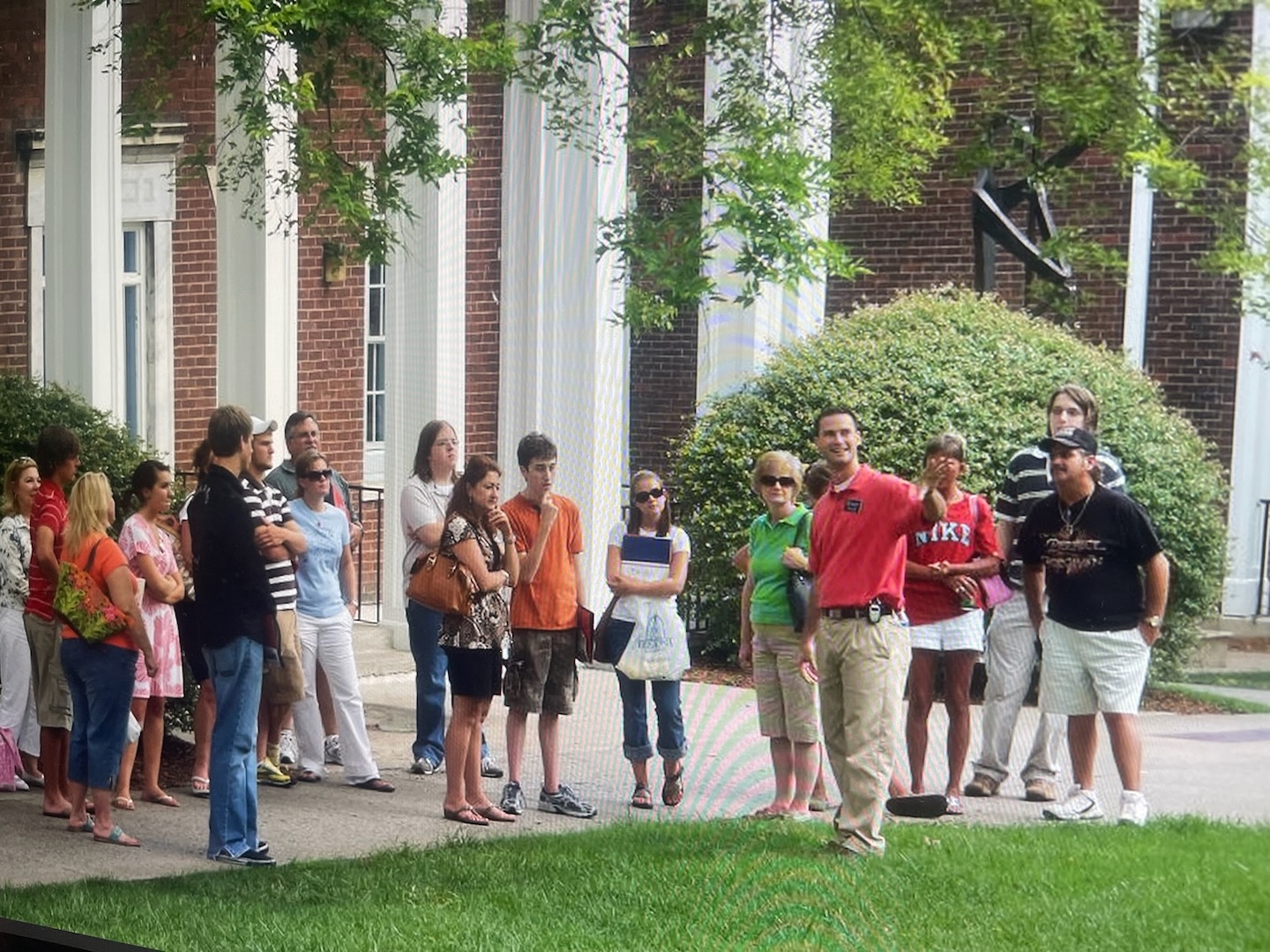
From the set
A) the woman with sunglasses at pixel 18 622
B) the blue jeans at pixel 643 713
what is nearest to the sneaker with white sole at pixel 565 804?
the blue jeans at pixel 643 713

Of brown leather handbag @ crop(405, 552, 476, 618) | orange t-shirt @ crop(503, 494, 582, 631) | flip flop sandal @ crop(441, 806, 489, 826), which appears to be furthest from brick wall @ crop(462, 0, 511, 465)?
flip flop sandal @ crop(441, 806, 489, 826)

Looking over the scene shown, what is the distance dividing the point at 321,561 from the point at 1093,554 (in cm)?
199

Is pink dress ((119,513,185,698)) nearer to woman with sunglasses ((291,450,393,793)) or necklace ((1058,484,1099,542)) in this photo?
woman with sunglasses ((291,450,393,793))

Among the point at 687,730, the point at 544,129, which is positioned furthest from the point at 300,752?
the point at 544,129

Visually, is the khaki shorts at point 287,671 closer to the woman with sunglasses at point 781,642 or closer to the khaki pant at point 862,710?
the woman with sunglasses at point 781,642

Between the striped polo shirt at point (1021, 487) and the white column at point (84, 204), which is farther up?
the white column at point (84, 204)

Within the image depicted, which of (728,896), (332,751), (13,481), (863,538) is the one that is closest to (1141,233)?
(863,538)

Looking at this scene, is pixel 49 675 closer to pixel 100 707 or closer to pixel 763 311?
pixel 100 707

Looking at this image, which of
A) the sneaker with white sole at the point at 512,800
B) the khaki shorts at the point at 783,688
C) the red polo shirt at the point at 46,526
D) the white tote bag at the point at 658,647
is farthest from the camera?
the red polo shirt at the point at 46,526

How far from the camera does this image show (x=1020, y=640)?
9.14 feet

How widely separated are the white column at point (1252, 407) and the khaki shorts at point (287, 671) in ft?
7.49

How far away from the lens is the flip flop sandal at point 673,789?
3.46 m

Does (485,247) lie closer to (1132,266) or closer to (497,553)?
(497,553)

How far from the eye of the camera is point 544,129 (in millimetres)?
3723
